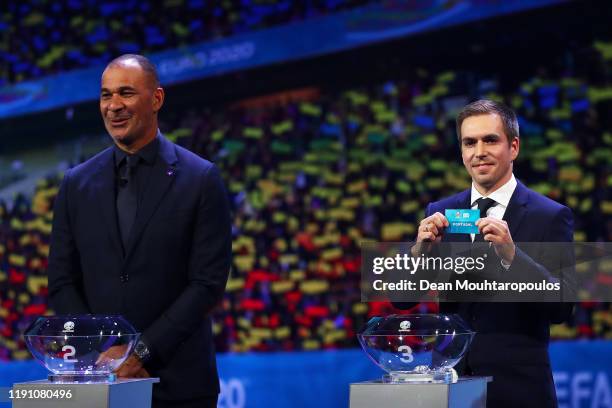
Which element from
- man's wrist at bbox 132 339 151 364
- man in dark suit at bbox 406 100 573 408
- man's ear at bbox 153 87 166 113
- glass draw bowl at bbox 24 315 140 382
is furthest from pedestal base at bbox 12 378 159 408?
man's ear at bbox 153 87 166 113

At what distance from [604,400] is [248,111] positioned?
249 cm

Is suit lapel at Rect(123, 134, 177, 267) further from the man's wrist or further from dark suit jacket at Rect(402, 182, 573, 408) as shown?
dark suit jacket at Rect(402, 182, 573, 408)

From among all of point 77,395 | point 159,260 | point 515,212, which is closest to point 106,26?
point 159,260

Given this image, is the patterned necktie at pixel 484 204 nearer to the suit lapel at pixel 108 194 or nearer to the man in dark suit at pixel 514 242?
the man in dark suit at pixel 514 242

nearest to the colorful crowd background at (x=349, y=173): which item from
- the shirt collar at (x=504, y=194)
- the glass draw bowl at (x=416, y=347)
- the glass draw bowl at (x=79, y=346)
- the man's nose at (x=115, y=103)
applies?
the shirt collar at (x=504, y=194)

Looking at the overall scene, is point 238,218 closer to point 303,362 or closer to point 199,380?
point 303,362

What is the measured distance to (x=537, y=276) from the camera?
2.04m

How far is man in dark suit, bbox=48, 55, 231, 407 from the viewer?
2.35 meters

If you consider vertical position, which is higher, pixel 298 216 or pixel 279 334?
pixel 298 216

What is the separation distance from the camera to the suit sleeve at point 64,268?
2.40 meters

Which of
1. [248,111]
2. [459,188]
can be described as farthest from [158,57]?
[459,188]

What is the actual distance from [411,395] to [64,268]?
1.03 m

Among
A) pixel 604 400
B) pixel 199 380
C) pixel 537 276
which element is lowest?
pixel 604 400

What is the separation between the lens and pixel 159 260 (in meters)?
2.38
